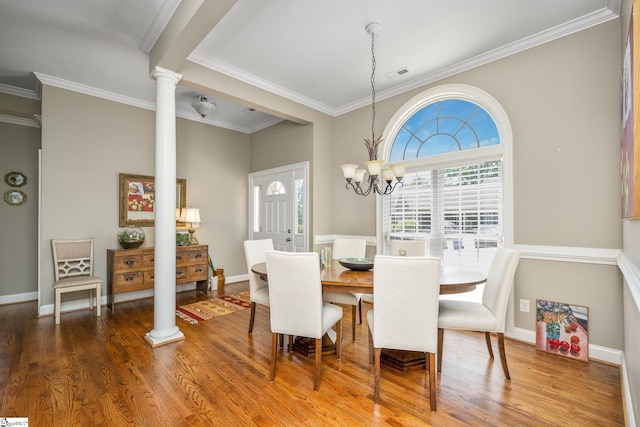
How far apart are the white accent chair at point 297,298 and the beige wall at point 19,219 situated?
425cm

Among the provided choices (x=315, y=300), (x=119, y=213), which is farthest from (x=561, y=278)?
(x=119, y=213)

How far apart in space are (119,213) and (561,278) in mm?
5243

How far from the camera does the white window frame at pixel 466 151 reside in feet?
9.86

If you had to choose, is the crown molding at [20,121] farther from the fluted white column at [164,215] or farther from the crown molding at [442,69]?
the crown molding at [442,69]

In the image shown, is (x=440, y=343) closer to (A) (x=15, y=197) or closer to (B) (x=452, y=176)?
(B) (x=452, y=176)

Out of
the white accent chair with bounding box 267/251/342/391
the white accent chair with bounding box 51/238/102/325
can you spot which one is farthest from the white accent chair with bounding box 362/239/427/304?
the white accent chair with bounding box 51/238/102/325

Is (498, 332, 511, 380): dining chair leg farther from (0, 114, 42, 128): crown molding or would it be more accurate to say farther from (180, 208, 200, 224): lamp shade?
(0, 114, 42, 128): crown molding

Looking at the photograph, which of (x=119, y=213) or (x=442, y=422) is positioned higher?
(x=119, y=213)

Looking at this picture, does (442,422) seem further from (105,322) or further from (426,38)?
(105,322)

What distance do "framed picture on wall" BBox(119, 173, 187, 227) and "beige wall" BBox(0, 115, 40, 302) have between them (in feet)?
4.13

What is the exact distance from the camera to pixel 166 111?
9.50 feet

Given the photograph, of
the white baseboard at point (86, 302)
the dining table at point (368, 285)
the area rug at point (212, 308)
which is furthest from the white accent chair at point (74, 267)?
the dining table at point (368, 285)

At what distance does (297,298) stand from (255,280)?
999 mm

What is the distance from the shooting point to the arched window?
3.14 meters
